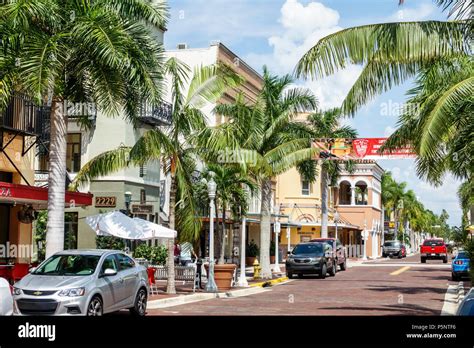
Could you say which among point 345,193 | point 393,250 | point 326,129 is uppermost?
point 326,129

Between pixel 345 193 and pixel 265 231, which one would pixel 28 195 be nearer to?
pixel 265 231

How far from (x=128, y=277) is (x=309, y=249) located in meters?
21.2

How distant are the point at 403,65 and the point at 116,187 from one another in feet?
77.9

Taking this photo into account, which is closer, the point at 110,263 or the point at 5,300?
the point at 5,300

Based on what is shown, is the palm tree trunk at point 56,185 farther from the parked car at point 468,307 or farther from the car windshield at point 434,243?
the car windshield at point 434,243

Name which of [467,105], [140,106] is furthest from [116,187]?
[467,105]

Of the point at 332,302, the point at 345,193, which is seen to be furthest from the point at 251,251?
the point at 345,193

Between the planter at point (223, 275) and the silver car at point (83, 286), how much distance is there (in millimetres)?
8832

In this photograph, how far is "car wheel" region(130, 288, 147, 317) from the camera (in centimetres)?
1602

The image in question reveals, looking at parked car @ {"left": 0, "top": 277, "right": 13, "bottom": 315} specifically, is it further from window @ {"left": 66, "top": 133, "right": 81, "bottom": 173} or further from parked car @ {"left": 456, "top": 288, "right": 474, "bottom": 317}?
window @ {"left": 66, "top": 133, "right": 81, "bottom": 173}

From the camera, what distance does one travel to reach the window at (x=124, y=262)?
15.8 metres

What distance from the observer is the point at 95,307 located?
45.8 feet

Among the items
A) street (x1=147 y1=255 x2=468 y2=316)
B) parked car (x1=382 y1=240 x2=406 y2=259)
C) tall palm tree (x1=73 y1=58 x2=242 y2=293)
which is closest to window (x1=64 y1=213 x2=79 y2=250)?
street (x1=147 y1=255 x2=468 y2=316)

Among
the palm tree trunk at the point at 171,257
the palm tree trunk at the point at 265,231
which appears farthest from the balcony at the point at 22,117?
the palm tree trunk at the point at 265,231
